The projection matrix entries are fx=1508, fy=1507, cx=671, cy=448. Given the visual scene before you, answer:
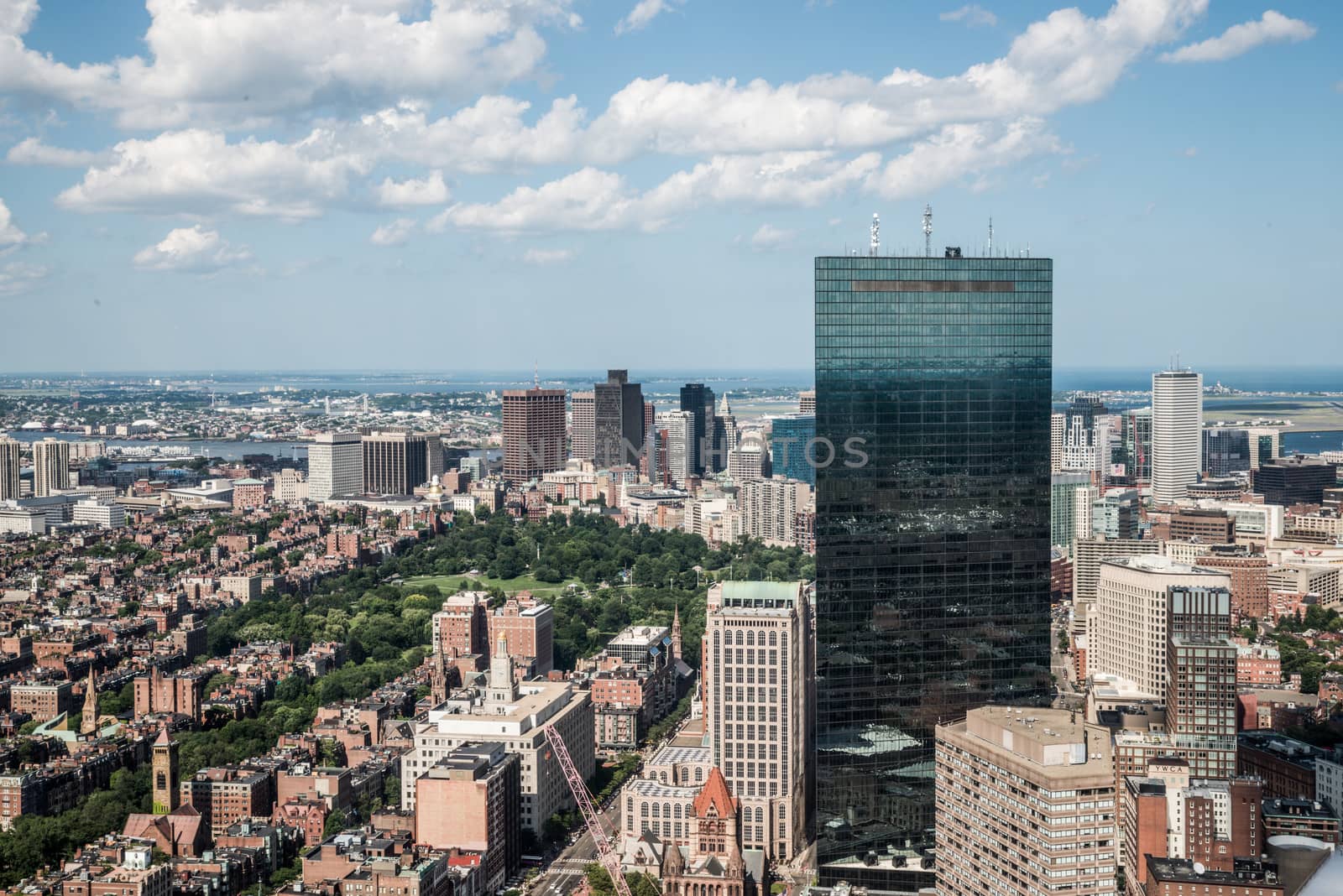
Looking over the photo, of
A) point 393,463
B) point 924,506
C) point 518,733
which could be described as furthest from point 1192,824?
point 393,463

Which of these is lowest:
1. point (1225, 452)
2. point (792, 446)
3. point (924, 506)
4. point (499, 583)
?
point (499, 583)

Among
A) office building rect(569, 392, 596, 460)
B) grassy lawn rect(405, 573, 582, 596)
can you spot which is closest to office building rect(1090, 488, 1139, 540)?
grassy lawn rect(405, 573, 582, 596)

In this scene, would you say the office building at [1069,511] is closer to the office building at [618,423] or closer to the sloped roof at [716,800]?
the sloped roof at [716,800]

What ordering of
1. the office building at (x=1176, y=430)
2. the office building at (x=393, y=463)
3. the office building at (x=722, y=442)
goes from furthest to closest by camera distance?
the office building at (x=722, y=442) < the office building at (x=393, y=463) < the office building at (x=1176, y=430)

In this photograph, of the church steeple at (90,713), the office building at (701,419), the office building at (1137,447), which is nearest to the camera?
the church steeple at (90,713)

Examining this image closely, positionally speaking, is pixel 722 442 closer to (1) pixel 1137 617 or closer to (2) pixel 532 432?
(2) pixel 532 432

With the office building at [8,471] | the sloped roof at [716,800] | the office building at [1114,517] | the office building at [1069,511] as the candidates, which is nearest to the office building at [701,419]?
the office building at [1069,511]
